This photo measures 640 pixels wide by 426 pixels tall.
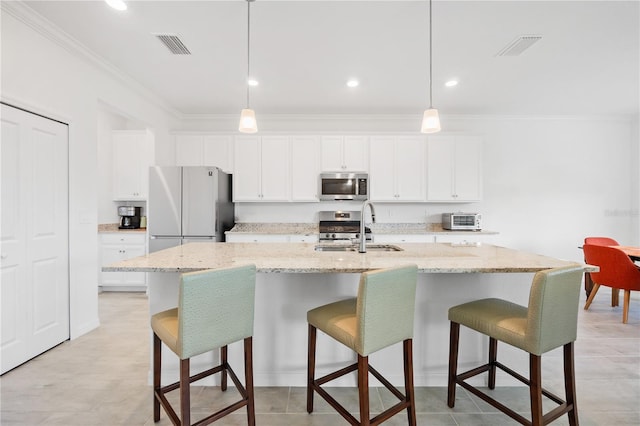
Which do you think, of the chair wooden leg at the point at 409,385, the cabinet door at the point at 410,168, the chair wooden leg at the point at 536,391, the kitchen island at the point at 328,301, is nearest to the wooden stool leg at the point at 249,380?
the kitchen island at the point at 328,301

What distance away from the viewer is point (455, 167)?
4.55 metres

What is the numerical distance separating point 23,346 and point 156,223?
70.2 inches

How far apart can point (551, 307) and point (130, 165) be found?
5.24m

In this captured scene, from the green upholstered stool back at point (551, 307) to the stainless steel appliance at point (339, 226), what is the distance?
108 inches

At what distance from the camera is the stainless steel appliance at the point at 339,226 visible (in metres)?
4.42

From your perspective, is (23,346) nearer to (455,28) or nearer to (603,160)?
(455,28)

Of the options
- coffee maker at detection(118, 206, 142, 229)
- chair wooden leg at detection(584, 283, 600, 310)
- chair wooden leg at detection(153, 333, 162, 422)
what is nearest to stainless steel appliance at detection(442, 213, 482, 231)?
chair wooden leg at detection(584, 283, 600, 310)

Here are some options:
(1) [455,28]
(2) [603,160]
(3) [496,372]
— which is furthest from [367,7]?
(2) [603,160]

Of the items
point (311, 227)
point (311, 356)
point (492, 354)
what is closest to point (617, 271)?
point (492, 354)

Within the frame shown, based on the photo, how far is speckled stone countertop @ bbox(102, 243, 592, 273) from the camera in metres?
1.66

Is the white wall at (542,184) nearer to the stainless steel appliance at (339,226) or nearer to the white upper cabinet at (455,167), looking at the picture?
the stainless steel appliance at (339,226)

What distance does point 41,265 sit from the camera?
2521 mm

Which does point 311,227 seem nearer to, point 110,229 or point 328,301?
point 328,301

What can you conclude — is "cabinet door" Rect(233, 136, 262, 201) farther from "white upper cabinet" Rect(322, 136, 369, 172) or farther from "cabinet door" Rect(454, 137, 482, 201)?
"cabinet door" Rect(454, 137, 482, 201)
